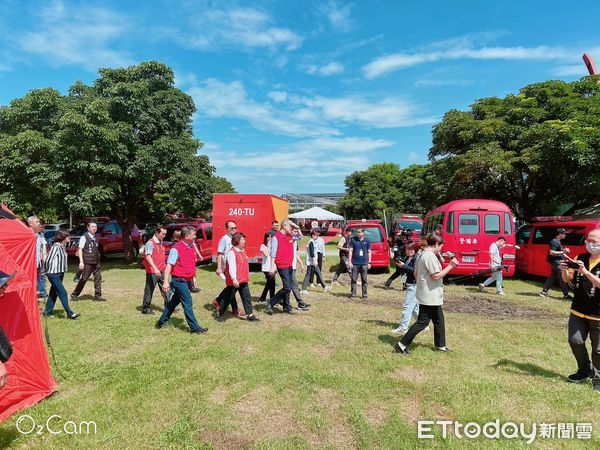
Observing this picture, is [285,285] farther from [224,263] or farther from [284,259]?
[224,263]

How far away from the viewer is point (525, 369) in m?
4.82

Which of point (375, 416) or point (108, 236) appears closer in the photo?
point (375, 416)

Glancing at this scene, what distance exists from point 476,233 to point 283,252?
6.57 m

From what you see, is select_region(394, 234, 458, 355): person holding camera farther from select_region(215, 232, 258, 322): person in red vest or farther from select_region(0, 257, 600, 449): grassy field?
select_region(215, 232, 258, 322): person in red vest

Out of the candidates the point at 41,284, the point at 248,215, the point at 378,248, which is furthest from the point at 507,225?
the point at 41,284

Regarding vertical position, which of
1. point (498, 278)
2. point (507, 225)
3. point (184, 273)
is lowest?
point (498, 278)

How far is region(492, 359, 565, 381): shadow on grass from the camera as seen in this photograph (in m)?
4.61

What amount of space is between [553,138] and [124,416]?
14.5 meters

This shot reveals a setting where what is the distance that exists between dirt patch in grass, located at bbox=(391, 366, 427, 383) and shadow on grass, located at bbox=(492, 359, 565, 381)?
1.11 m

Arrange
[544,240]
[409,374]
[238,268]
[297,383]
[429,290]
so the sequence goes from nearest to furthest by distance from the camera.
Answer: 1. [297,383]
2. [409,374]
3. [429,290]
4. [238,268]
5. [544,240]

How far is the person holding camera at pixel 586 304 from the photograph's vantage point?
4012mm

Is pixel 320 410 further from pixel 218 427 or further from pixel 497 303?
pixel 497 303

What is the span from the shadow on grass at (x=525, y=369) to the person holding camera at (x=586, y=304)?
26 centimetres

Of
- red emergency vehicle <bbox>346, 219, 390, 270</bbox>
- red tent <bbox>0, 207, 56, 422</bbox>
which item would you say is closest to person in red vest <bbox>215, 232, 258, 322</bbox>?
red tent <bbox>0, 207, 56, 422</bbox>
